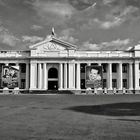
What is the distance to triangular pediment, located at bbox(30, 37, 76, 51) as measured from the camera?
57.2 metres

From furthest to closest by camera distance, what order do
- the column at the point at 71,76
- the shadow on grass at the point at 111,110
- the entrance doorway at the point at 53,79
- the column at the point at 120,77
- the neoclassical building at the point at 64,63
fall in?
the entrance doorway at the point at 53,79
the column at the point at 120,77
the neoclassical building at the point at 64,63
the column at the point at 71,76
the shadow on grass at the point at 111,110

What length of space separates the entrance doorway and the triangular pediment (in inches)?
222

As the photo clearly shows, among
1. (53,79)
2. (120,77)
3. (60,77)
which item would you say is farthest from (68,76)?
(120,77)

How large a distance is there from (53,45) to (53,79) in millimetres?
8248

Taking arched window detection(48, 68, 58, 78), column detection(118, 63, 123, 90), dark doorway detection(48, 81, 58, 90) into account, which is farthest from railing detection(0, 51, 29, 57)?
column detection(118, 63, 123, 90)

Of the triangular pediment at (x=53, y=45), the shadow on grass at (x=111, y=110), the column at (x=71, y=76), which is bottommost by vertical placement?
the shadow on grass at (x=111, y=110)

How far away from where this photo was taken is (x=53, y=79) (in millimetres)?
58531

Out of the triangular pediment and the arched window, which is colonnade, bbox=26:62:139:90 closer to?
the arched window

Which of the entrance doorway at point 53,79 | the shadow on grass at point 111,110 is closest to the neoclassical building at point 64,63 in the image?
the entrance doorway at point 53,79

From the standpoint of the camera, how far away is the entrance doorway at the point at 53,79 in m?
58.8

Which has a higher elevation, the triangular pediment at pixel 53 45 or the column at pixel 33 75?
the triangular pediment at pixel 53 45

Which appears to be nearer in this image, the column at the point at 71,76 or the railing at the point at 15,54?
the column at the point at 71,76

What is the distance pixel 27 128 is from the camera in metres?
9.29

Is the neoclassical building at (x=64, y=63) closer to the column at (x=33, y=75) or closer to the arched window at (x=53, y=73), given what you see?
the column at (x=33, y=75)
